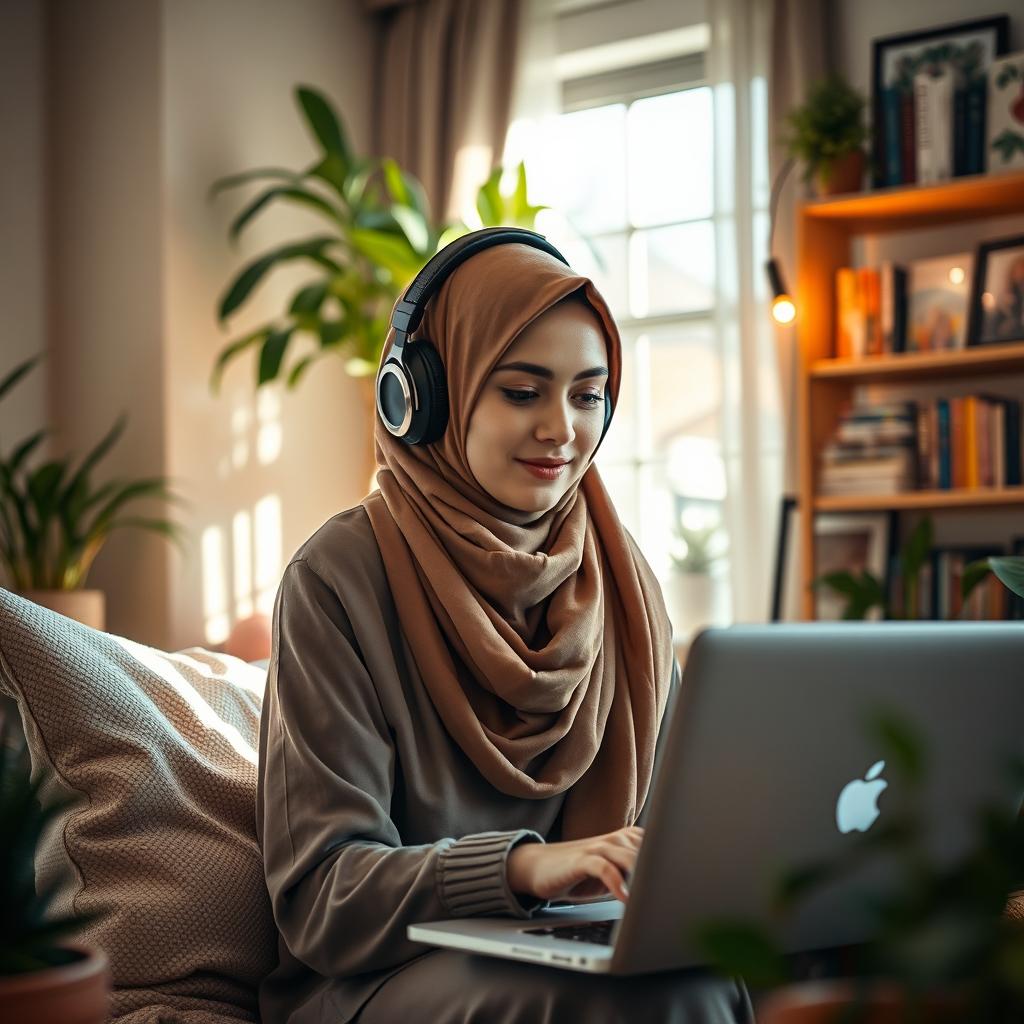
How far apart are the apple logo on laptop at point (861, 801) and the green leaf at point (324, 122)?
3206mm

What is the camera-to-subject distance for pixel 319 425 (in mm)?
4258

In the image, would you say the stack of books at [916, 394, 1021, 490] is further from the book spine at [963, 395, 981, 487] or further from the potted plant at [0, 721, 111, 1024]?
the potted plant at [0, 721, 111, 1024]

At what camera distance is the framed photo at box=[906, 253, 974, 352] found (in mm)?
3396

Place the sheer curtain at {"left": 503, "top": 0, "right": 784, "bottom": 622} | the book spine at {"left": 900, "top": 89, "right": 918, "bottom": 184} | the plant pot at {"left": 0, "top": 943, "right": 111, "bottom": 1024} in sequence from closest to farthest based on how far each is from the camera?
the plant pot at {"left": 0, "top": 943, "right": 111, "bottom": 1024}
the book spine at {"left": 900, "top": 89, "right": 918, "bottom": 184}
the sheer curtain at {"left": 503, "top": 0, "right": 784, "bottom": 622}

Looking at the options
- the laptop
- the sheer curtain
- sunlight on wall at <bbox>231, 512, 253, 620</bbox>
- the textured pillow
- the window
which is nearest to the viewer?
the laptop

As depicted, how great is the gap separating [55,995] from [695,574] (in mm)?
3392

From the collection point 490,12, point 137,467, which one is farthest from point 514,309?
point 490,12

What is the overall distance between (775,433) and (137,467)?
1829mm

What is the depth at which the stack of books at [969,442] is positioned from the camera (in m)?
3.28

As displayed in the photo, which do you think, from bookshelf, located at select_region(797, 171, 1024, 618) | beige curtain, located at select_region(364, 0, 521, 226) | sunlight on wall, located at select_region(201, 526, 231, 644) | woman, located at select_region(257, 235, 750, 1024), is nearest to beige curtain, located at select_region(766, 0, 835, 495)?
bookshelf, located at select_region(797, 171, 1024, 618)

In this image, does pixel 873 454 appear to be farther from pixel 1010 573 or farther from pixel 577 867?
pixel 577 867

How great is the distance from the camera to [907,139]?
3414mm

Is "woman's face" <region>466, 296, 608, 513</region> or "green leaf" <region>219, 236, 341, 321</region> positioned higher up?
"green leaf" <region>219, 236, 341, 321</region>

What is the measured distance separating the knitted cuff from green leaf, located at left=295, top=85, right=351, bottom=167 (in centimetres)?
306
